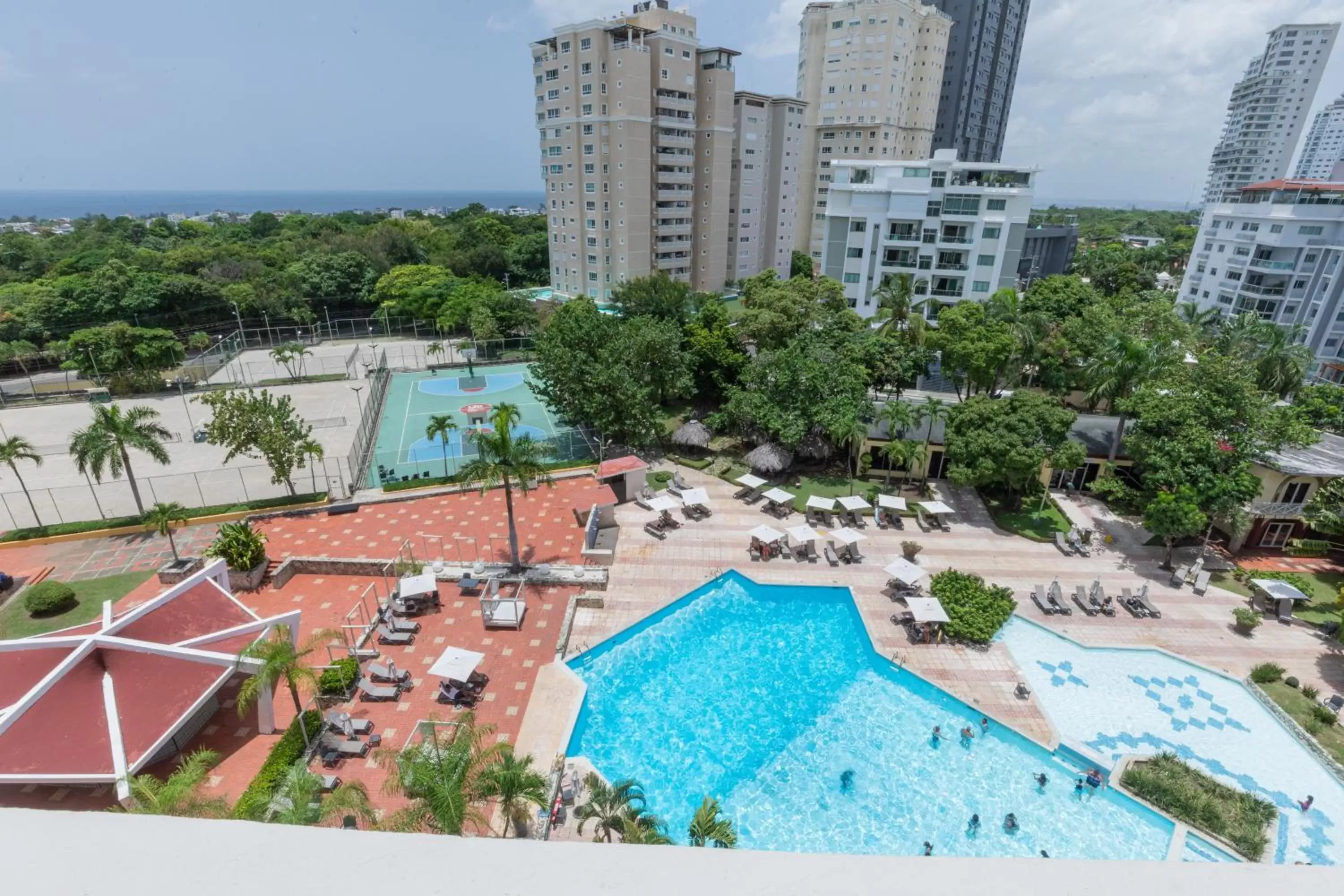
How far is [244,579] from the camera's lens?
70.4 feet

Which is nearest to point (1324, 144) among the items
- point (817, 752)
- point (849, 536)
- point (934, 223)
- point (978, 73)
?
point (978, 73)

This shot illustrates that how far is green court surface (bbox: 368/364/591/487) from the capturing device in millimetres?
31547

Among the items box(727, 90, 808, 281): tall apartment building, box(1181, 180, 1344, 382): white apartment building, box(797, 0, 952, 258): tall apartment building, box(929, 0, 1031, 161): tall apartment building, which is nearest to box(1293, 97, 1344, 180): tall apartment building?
box(929, 0, 1031, 161): tall apartment building

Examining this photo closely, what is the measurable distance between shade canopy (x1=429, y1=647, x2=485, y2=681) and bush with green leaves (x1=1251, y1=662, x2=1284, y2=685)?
74.7 ft

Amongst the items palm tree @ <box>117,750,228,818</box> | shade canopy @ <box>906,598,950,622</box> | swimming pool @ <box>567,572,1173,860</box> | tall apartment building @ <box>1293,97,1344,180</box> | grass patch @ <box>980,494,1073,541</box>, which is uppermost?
tall apartment building @ <box>1293,97,1344,180</box>

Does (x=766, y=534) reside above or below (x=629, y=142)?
below

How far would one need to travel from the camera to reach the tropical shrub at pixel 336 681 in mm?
16969

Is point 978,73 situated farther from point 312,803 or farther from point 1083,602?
point 312,803

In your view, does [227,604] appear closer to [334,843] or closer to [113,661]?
[113,661]

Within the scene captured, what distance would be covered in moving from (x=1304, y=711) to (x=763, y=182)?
2537 inches

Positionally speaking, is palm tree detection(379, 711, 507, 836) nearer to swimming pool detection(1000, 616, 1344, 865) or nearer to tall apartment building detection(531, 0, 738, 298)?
swimming pool detection(1000, 616, 1344, 865)

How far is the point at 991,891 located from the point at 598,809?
1335cm

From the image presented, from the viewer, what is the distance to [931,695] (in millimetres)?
18328

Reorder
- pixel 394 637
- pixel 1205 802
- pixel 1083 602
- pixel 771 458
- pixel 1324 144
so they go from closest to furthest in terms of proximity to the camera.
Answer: pixel 1205 802
pixel 394 637
pixel 1083 602
pixel 771 458
pixel 1324 144
